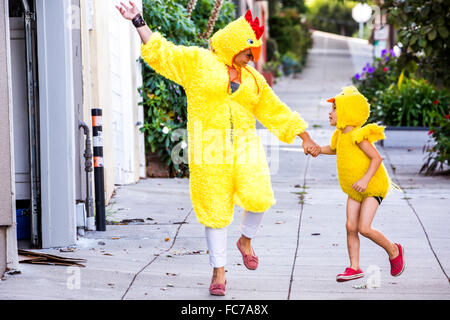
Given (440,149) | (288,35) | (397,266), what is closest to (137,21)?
(397,266)

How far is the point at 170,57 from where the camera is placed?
4926 millimetres

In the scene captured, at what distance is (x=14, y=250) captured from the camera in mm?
5562

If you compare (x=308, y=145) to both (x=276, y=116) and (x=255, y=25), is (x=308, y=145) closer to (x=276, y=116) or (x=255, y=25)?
(x=276, y=116)

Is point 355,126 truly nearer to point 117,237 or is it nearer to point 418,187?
point 117,237

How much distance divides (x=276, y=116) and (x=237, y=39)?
0.57m

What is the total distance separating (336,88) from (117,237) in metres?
17.4

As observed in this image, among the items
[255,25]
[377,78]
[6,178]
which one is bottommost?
[6,178]

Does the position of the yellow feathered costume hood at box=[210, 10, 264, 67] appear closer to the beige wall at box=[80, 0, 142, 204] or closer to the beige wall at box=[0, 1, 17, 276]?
the beige wall at box=[0, 1, 17, 276]

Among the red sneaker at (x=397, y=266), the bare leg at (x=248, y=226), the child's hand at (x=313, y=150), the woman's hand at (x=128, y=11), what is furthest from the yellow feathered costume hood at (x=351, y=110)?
the woman's hand at (x=128, y=11)

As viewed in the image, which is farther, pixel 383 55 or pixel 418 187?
pixel 383 55

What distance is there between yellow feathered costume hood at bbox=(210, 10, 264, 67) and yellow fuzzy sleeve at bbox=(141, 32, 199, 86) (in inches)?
6.1

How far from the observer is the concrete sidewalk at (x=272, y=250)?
522cm

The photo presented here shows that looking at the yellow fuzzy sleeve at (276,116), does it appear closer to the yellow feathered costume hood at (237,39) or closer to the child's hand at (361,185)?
the yellow feathered costume hood at (237,39)
